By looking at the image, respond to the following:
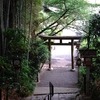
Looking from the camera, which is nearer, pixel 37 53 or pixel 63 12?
pixel 37 53

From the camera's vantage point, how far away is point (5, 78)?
5.85 meters

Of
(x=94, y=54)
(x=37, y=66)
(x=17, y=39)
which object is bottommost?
(x=37, y=66)

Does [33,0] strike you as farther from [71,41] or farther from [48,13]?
[71,41]

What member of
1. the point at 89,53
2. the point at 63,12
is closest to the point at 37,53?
the point at 89,53

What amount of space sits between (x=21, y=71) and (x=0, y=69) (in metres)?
0.94

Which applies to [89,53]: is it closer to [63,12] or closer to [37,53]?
[37,53]

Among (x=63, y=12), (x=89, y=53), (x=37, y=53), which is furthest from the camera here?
(x=63, y=12)

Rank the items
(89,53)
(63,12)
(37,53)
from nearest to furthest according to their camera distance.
A: (89,53)
(37,53)
(63,12)

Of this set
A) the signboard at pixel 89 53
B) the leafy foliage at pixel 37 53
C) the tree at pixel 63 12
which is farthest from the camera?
the tree at pixel 63 12

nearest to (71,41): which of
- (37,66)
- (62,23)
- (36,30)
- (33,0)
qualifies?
(62,23)

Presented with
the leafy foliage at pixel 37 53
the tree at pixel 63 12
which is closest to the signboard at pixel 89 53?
the leafy foliage at pixel 37 53

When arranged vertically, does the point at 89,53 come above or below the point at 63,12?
below

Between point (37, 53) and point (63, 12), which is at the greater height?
point (63, 12)

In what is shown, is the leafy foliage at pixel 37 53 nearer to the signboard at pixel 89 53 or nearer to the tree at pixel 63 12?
the tree at pixel 63 12
